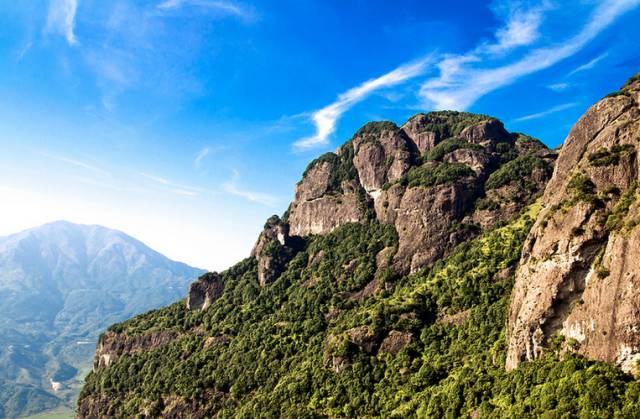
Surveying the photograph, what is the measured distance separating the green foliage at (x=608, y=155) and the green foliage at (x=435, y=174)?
246 feet

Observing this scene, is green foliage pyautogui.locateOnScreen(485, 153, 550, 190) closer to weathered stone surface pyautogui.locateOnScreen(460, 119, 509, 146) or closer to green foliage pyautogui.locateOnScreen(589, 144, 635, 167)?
weathered stone surface pyautogui.locateOnScreen(460, 119, 509, 146)

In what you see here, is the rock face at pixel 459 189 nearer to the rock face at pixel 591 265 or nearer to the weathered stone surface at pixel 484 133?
the weathered stone surface at pixel 484 133

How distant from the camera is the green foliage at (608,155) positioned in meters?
80.6

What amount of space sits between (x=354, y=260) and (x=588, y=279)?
10855 centimetres

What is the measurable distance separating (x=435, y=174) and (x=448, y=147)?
22.5 meters

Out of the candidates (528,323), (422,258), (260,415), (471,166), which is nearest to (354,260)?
(422,258)

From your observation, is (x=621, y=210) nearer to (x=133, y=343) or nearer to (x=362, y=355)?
(x=362, y=355)

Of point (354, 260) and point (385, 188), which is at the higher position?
point (385, 188)

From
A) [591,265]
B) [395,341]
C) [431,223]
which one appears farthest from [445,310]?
[591,265]

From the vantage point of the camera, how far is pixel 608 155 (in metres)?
83.6

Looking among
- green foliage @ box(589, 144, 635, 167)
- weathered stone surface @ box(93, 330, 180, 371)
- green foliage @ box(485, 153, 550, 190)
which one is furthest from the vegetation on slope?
green foliage @ box(589, 144, 635, 167)

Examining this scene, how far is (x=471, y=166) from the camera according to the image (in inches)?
6806

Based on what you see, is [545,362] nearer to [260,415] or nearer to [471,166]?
[260,415]

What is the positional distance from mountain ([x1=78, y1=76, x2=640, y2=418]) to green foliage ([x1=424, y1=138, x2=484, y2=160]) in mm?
739
